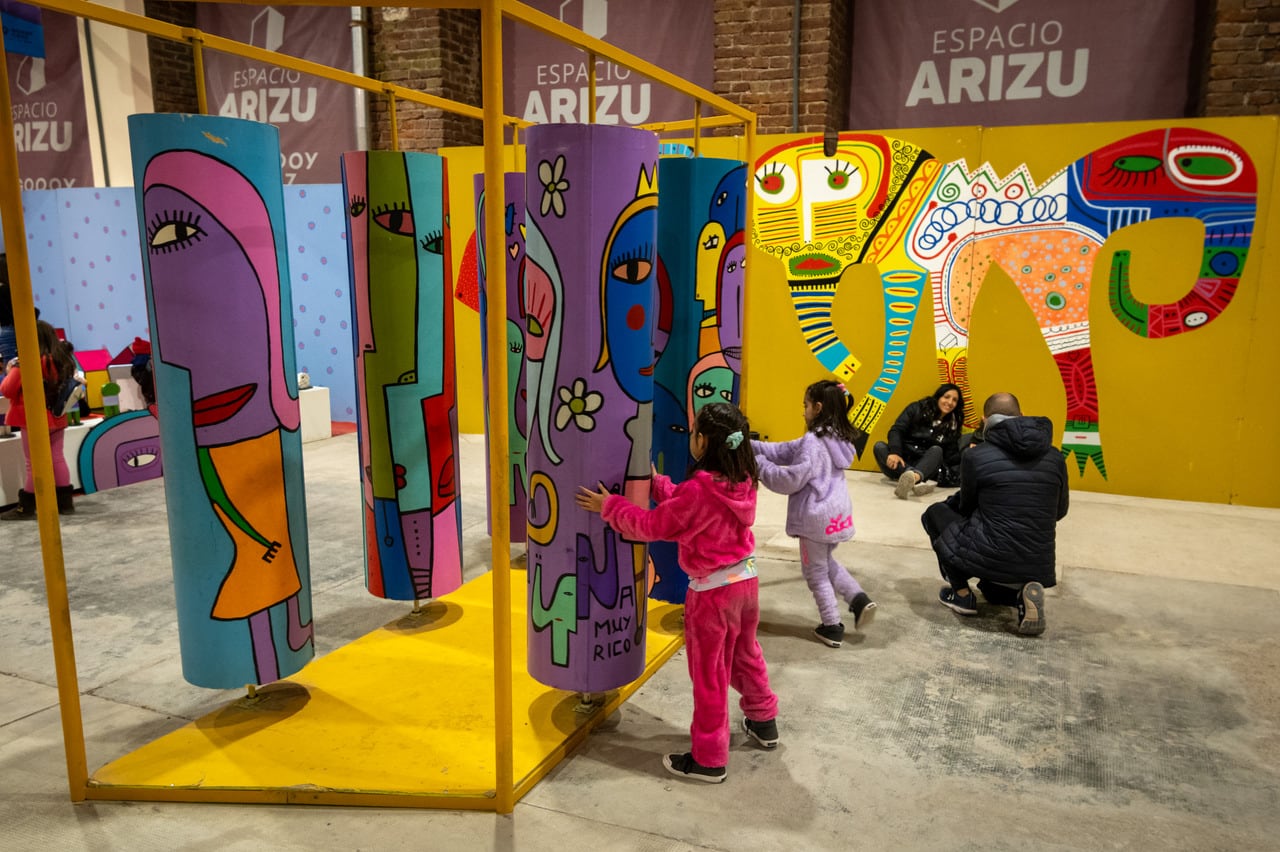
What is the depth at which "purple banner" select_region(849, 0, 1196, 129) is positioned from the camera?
28.9ft

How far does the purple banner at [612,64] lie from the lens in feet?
33.4

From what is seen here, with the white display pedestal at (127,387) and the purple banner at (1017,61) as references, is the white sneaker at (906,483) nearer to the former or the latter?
the purple banner at (1017,61)

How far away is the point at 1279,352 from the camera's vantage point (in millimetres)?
7203

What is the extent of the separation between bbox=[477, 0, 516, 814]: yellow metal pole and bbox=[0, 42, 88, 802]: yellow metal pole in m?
1.39

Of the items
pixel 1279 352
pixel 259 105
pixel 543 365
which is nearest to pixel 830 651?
pixel 543 365

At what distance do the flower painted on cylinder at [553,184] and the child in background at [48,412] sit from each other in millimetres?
4675

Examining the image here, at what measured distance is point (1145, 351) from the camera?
24.7 ft

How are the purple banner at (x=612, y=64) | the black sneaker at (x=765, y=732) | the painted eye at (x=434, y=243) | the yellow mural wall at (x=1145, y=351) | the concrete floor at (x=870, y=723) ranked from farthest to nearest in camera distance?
the purple banner at (x=612, y=64)
the yellow mural wall at (x=1145, y=351)
the painted eye at (x=434, y=243)
the black sneaker at (x=765, y=732)
the concrete floor at (x=870, y=723)

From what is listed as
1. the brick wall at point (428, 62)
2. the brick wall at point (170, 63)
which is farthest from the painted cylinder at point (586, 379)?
the brick wall at point (170, 63)

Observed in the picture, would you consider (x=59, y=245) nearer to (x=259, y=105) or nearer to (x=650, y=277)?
(x=259, y=105)

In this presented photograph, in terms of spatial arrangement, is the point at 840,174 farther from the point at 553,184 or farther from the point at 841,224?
the point at 553,184

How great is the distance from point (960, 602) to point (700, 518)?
7.92 feet

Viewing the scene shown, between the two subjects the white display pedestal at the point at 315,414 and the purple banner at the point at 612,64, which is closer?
the white display pedestal at the point at 315,414

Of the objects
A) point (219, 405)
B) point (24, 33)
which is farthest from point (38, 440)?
point (24, 33)
